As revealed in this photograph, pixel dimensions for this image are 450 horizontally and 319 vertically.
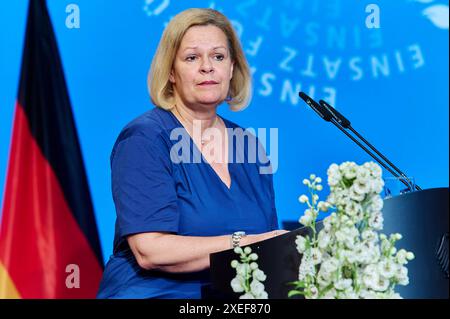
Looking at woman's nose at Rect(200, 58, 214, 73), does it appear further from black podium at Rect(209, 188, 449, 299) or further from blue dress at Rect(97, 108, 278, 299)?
black podium at Rect(209, 188, 449, 299)

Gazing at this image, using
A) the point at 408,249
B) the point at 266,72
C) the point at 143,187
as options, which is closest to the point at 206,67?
the point at 143,187

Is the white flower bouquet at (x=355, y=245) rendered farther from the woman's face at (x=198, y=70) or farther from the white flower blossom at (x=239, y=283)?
the woman's face at (x=198, y=70)

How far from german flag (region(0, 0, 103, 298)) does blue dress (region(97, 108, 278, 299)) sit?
32.3 inches

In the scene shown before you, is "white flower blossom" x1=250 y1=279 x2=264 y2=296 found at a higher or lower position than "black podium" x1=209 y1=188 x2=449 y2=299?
lower

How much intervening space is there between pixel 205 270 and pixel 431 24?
1.64 m

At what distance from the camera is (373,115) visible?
128 inches

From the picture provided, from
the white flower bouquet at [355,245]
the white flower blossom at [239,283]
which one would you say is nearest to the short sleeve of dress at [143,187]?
the white flower blossom at [239,283]

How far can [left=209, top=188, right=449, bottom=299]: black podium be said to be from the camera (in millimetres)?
1667

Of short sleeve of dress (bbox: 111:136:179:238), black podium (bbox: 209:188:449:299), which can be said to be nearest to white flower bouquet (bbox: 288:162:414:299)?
black podium (bbox: 209:188:449:299)

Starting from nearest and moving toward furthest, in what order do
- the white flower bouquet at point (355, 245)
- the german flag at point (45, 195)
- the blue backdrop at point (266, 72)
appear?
the white flower bouquet at point (355, 245)
the german flag at point (45, 195)
the blue backdrop at point (266, 72)

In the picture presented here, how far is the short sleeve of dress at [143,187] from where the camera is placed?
7.00ft

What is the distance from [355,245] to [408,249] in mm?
364

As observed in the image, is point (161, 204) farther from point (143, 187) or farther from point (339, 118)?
point (339, 118)

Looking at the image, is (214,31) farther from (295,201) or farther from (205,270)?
(295,201)
